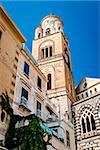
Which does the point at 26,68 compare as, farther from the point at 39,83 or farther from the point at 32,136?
the point at 32,136

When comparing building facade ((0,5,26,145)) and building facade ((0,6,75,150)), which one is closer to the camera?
building facade ((0,5,26,145))

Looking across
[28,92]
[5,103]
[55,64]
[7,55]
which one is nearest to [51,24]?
[55,64]

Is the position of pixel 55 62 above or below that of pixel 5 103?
above

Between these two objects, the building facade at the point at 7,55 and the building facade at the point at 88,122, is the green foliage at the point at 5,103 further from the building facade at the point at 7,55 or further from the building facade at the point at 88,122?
the building facade at the point at 88,122

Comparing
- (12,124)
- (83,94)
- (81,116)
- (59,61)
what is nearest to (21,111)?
(12,124)

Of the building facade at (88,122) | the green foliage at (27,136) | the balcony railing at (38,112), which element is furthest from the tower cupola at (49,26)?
the green foliage at (27,136)

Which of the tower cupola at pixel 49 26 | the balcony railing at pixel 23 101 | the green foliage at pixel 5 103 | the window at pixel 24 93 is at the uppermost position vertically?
the tower cupola at pixel 49 26

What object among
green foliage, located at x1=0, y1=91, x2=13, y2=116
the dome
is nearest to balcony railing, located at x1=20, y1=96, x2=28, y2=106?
green foliage, located at x1=0, y1=91, x2=13, y2=116

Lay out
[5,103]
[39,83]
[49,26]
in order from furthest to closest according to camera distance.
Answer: [49,26] → [39,83] → [5,103]

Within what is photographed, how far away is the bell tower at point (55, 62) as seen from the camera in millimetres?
27625

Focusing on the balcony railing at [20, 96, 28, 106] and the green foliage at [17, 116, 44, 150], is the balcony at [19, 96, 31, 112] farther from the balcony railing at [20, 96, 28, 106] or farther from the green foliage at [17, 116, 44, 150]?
the green foliage at [17, 116, 44, 150]

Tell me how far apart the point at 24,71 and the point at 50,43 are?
17.3 m

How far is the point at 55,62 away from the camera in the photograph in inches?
1243

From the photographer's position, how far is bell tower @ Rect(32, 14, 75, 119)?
2762 cm
